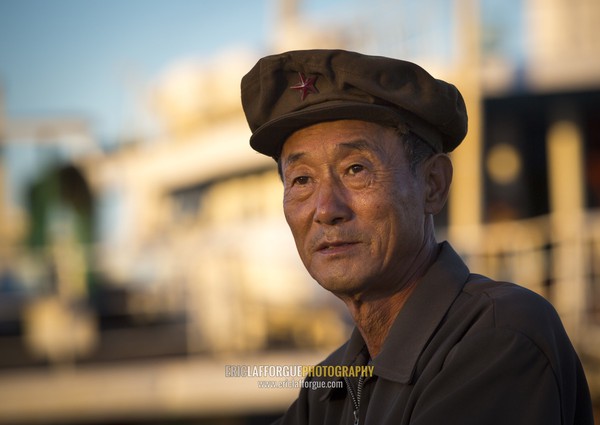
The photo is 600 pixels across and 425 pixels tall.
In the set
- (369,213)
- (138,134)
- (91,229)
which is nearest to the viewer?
(369,213)

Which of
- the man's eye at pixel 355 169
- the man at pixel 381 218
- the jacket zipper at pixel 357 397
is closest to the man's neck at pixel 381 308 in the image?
the man at pixel 381 218

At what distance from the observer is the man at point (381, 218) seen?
177 centimetres

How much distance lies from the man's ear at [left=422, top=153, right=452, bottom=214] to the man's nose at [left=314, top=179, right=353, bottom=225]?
0.21 m

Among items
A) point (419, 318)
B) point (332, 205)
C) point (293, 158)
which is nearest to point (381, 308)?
point (419, 318)

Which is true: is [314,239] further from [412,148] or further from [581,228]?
[581,228]

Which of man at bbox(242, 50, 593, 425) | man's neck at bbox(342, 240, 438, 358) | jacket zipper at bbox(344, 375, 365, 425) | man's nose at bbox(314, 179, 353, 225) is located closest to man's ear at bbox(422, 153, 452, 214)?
man at bbox(242, 50, 593, 425)

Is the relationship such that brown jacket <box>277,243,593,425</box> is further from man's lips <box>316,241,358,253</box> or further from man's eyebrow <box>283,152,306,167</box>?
man's eyebrow <box>283,152,306,167</box>

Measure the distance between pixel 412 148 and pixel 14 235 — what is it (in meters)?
12.8

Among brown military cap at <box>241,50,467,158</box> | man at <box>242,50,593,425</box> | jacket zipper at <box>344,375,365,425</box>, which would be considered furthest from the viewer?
jacket zipper at <box>344,375,365,425</box>

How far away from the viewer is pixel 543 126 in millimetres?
10234

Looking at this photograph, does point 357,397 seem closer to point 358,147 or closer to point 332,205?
point 332,205

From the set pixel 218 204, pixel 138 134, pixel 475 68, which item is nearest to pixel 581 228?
pixel 475 68

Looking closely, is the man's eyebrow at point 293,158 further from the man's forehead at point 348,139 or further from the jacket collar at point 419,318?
the jacket collar at point 419,318

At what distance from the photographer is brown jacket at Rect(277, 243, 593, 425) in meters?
1.58
